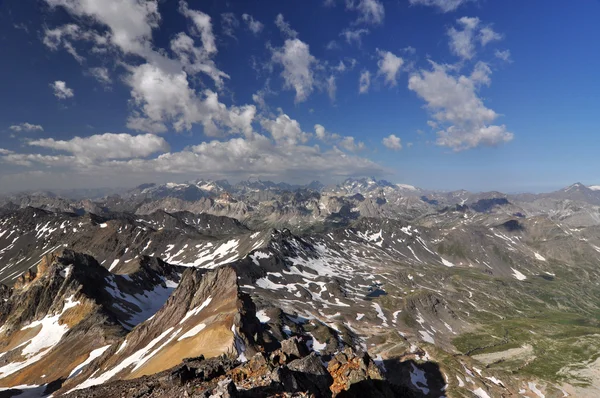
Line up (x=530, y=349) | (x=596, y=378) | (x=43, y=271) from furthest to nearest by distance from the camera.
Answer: (x=530, y=349)
(x=596, y=378)
(x=43, y=271)

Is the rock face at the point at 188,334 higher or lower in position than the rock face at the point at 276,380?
lower

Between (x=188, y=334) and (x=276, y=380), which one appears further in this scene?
(x=188, y=334)

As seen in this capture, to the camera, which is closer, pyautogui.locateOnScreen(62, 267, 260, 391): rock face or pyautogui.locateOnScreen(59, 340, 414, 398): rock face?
pyautogui.locateOnScreen(59, 340, 414, 398): rock face

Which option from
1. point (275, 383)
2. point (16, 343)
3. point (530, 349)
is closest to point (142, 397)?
point (275, 383)

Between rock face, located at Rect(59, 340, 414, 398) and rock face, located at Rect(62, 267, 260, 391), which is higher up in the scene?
rock face, located at Rect(59, 340, 414, 398)

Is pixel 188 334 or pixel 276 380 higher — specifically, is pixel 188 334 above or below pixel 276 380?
below

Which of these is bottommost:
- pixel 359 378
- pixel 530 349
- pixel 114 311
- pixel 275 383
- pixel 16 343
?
pixel 530 349

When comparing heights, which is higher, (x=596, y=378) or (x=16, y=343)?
(x=16, y=343)

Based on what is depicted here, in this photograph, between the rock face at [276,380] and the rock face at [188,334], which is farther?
the rock face at [188,334]

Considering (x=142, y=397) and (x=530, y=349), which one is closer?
(x=142, y=397)

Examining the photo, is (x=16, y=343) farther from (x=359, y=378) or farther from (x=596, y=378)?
(x=596, y=378)

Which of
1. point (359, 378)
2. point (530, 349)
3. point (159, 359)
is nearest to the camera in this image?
point (359, 378)
